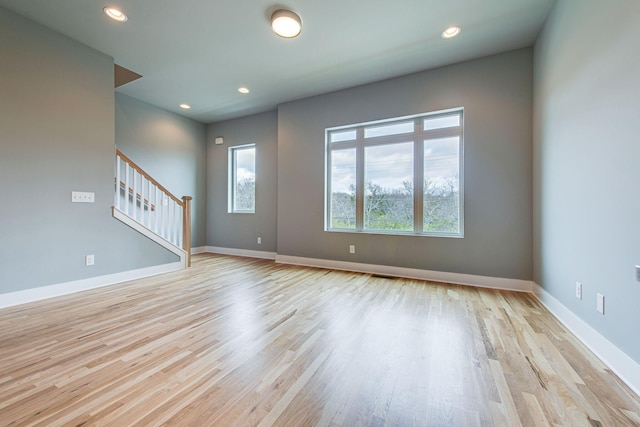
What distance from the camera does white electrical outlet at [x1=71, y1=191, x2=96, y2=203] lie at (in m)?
3.02

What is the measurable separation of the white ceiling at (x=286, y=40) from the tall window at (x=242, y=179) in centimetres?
165

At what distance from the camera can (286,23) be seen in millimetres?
2613

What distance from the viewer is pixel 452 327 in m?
2.14

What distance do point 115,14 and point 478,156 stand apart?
14.5ft

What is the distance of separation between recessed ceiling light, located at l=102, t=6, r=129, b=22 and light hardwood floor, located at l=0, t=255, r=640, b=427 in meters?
2.97

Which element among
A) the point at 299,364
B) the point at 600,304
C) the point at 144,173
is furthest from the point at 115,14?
the point at 600,304

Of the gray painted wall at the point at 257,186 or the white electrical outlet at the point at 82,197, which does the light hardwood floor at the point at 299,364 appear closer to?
the white electrical outlet at the point at 82,197

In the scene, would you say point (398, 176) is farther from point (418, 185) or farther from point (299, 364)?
point (299, 364)

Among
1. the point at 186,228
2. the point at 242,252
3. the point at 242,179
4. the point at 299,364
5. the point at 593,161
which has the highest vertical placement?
the point at 242,179

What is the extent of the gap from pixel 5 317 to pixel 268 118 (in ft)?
14.7

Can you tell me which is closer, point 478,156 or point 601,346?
point 601,346

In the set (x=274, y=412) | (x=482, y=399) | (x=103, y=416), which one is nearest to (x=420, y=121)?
(x=482, y=399)

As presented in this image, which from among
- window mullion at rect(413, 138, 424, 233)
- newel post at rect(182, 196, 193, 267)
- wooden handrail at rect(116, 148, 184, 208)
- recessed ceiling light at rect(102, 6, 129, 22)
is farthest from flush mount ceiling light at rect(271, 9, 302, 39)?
newel post at rect(182, 196, 193, 267)

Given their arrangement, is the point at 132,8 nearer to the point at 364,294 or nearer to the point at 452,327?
the point at 364,294
